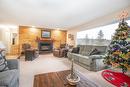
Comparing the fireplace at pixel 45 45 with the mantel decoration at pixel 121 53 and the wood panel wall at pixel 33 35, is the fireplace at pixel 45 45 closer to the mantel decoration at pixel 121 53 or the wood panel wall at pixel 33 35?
the wood panel wall at pixel 33 35

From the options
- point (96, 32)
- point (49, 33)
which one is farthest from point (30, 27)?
point (96, 32)

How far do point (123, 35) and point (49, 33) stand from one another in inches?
248

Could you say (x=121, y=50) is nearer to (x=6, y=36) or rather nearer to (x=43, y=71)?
(x=43, y=71)

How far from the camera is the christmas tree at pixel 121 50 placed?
250cm

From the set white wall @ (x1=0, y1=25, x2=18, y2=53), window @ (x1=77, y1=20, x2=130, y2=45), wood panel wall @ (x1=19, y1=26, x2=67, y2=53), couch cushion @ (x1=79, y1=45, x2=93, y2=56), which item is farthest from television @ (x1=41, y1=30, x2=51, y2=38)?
couch cushion @ (x1=79, y1=45, x2=93, y2=56)

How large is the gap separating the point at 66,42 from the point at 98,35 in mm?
4271

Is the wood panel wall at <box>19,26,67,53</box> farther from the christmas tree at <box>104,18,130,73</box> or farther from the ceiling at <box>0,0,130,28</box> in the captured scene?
the christmas tree at <box>104,18,130,73</box>

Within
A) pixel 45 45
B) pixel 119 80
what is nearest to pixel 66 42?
pixel 45 45

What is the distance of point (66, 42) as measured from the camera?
28.5 ft

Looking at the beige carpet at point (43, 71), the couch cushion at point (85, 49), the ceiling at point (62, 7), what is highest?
the ceiling at point (62, 7)

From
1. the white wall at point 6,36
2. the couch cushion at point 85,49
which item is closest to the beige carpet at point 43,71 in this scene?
the couch cushion at point 85,49

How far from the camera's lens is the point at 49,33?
7957mm

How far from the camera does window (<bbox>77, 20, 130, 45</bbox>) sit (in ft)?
13.4

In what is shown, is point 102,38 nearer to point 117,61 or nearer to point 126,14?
point 126,14
